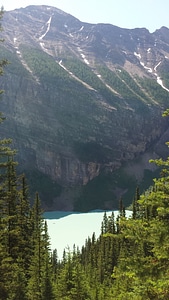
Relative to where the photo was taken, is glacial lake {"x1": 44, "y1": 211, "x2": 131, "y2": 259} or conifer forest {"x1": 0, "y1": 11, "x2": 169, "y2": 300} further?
glacial lake {"x1": 44, "y1": 211, "x2": 131, "y2": 259}

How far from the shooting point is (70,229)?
158875mm

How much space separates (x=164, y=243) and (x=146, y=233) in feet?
2.64

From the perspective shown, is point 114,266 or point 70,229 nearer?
point 114,266

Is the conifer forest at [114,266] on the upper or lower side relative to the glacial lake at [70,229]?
upper

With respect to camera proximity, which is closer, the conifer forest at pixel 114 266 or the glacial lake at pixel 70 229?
the conifer forest at pixel 114 266

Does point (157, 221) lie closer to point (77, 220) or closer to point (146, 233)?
point (146, 233)

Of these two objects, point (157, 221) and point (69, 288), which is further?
point (69, 288)

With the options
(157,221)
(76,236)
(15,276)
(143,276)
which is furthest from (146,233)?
(76,236)

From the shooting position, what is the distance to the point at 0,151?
22.1m

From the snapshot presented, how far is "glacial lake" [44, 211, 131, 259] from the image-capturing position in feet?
433

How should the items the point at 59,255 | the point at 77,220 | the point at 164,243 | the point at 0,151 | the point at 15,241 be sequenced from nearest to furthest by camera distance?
the point at 164,243 → the point at 0,151 → the point at 15,241 → the point at 59,255 → the point at 77,220

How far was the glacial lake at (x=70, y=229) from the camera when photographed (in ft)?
433

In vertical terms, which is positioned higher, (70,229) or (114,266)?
(114,266)

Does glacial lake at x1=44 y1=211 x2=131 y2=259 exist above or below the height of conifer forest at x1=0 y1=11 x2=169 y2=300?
below
